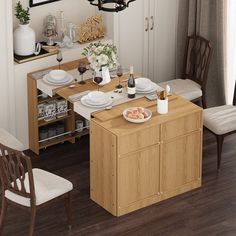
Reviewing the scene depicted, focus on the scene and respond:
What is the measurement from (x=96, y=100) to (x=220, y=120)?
1283mm

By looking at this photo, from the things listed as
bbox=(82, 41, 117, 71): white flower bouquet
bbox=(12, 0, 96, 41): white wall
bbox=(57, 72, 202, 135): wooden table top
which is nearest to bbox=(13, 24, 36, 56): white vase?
bbox=(12, 0, 96, 41): white wall

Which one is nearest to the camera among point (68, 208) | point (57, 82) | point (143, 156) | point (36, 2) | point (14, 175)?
point (14, 175)

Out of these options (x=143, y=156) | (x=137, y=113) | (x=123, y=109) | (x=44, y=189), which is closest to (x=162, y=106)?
(x=137, y=113)

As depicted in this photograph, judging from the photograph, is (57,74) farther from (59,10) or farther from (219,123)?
(219,123)

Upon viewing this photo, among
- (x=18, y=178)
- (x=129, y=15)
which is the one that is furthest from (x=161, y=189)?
(x=129, y=15)

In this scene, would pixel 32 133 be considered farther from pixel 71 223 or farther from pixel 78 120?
pixel 71 223

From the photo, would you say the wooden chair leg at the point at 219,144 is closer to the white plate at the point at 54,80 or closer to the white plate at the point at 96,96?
the white plate at the point at 96,96

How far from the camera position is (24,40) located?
7.80 meters

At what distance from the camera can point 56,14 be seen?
823 cm

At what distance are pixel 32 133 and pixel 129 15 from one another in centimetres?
157

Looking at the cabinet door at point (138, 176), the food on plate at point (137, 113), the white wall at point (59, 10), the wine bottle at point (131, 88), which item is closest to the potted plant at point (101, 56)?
the wine bottle at point (131, 88)

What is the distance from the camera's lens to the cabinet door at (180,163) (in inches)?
A: 285

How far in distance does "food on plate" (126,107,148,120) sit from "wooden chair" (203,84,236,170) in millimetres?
968

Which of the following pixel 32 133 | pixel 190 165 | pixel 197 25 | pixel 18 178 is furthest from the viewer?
pixel 197 25
